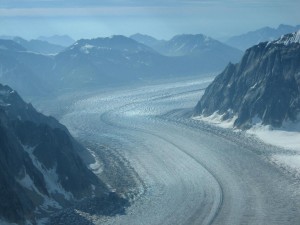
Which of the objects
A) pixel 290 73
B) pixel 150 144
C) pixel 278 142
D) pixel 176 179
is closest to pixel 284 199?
pixel 176 179

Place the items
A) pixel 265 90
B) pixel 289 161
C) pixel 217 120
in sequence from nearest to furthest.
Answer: pixel 289 161 → pixel 265 90 → pixel 217 120

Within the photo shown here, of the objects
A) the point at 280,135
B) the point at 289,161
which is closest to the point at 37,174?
the point at 289,161

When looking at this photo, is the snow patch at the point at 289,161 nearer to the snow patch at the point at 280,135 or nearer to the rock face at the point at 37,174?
the snow patch at the point at 280,135

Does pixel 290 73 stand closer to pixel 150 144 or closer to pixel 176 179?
pixel 150 144

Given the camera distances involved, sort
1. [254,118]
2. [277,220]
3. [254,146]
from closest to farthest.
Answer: [277,220] → [254,146] → [254,118]

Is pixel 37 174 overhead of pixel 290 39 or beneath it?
beneath

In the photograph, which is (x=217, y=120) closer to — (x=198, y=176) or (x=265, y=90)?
(x=265, y=90)

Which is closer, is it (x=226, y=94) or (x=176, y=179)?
(x=176, y=179)
